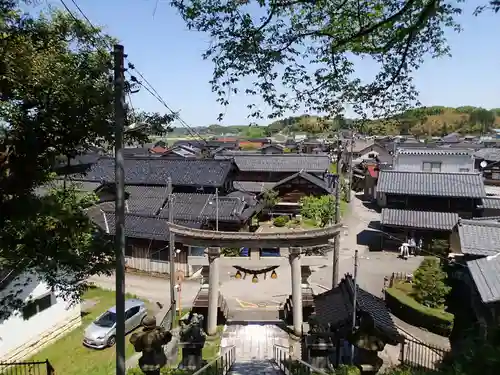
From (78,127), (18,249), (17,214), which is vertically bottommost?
(18,249)

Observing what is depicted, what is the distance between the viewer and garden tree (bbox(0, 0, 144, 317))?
5.98 meters

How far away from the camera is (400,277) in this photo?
2383cm

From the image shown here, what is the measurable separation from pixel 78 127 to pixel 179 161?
93.7 ft

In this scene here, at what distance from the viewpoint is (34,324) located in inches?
613

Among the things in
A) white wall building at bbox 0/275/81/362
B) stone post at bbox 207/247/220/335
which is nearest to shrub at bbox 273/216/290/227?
stone post at bbox 207/247/220/335

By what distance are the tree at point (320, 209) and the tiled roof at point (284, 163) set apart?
959 centimetres

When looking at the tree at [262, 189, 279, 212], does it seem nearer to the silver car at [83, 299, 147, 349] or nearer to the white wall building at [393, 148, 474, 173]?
the white wall building at [393, 148, 474, 173]

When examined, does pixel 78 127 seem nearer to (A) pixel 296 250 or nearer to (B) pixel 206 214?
(A) pixel 296 250

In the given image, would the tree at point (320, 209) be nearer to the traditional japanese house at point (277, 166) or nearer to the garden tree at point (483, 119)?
the traditional japanese house at point (277, 166)

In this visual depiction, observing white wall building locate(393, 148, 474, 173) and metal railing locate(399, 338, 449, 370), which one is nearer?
metal railing locate(399, 338, 449, 370)

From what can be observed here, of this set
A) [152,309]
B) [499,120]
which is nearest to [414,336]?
[152,309]

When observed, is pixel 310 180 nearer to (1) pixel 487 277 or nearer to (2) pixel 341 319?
(1) pixel 487 277

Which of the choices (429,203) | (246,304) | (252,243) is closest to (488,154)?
(429,203)

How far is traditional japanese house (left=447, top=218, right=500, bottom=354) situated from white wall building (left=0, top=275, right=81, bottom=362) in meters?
16.2
